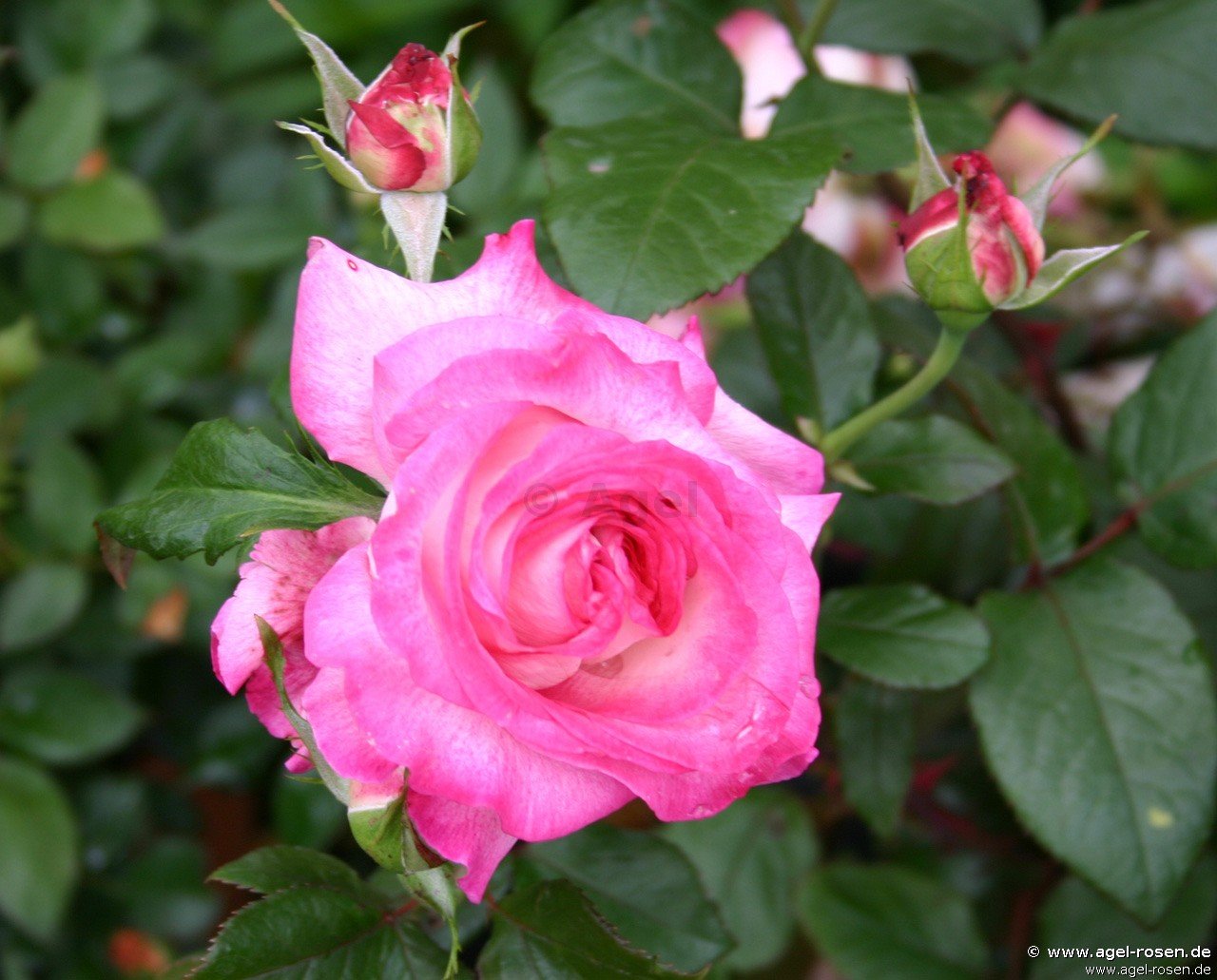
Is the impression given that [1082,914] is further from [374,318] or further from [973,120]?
[374,318]

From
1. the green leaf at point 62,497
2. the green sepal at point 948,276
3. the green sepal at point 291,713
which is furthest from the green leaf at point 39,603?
the green sepal at point 948,276

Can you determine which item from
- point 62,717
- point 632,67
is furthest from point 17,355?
point 632,67

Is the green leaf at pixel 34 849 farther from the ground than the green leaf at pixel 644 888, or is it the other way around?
the green leaf at pixel 644 888

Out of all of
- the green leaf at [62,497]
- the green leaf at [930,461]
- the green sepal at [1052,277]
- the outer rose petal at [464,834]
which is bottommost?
the green leaf at [62,497]

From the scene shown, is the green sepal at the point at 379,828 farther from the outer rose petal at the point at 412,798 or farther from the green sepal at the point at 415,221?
the green sepal at the point at 415,221

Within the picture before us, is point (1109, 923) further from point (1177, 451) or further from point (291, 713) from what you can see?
point (291, 713)

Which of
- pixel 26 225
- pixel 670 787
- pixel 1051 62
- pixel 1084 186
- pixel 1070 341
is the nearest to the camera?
pixel 670 787

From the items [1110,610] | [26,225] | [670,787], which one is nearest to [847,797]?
[1110,610]
